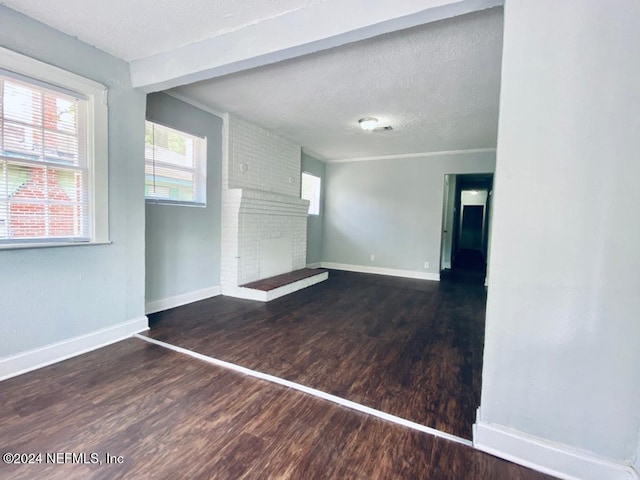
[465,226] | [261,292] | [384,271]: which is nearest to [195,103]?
[261,292]

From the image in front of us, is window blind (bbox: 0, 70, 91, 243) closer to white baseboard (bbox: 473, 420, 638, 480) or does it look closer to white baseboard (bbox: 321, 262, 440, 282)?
white baseboard (bbox: 473, 420, 638, 480)

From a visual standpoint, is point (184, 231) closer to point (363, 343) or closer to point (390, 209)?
point (363, 343)

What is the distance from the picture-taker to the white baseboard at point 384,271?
6130 millimetres

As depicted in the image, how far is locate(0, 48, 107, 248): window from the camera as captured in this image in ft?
6.73

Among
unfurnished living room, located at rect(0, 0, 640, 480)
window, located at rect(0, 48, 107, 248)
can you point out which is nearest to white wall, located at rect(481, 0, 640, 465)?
unfurnished living room, located at rect(0, 0, 640, 480)

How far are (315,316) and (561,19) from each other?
3132mm

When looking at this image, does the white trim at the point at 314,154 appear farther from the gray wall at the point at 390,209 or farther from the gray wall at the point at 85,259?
the gray wall at the point at 85,259

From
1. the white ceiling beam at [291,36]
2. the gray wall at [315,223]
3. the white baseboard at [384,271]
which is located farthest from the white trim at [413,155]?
the white ceiling beam at [291,36]

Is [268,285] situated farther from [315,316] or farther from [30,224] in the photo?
[30,224]

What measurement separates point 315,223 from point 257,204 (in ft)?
8.25

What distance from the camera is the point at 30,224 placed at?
7.15 feet

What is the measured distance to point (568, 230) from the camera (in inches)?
52.8

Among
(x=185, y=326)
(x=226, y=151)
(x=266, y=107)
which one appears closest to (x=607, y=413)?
(x=185, y=326)

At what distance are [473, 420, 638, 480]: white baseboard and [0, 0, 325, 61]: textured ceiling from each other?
261 cm
